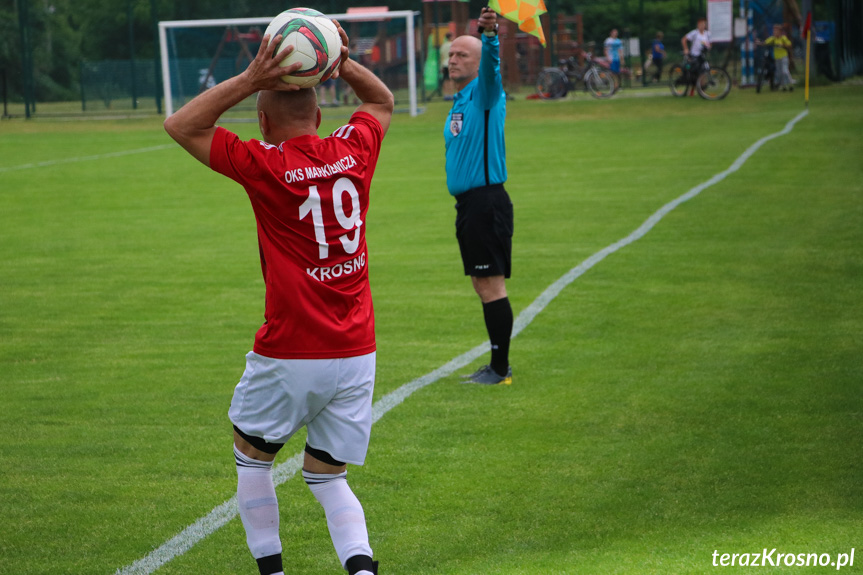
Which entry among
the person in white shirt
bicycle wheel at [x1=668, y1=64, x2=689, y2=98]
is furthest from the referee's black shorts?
bicycle wheel at [x1=668, y1=64, x2=689, y2=98]

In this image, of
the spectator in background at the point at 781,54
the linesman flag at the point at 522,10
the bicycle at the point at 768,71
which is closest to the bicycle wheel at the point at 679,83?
the bicycle at the point at 768,71

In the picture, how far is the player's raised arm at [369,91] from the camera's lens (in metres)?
3.84

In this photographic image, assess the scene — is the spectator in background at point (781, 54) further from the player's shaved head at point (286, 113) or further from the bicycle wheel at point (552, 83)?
the player's shaved head at point (286, 113)

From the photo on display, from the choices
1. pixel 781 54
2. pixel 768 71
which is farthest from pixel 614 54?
pixel 781 54

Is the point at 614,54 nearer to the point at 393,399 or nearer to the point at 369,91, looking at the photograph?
the point at 393,399

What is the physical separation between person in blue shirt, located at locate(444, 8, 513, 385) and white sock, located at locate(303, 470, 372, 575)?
342cm

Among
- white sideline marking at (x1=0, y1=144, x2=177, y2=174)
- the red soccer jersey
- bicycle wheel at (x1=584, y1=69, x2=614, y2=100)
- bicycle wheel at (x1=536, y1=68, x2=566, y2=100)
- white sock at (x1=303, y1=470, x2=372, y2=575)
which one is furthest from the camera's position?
bicycle wheel at (x1=536, y1=68, x2=566, y2=100)

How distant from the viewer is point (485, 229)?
692 centimetres

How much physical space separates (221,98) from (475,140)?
3581 millimetres

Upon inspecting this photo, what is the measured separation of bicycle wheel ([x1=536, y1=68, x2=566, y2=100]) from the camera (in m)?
35.9

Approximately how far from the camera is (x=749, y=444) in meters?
5.71

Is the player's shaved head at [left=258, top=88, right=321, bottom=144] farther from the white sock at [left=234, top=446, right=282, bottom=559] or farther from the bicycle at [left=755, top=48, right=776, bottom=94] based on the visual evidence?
the bicycle at [left=755, top=48, right=776, bottom=94]

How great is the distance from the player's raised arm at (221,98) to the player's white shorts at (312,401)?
742 mm

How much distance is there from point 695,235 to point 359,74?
899 cm
